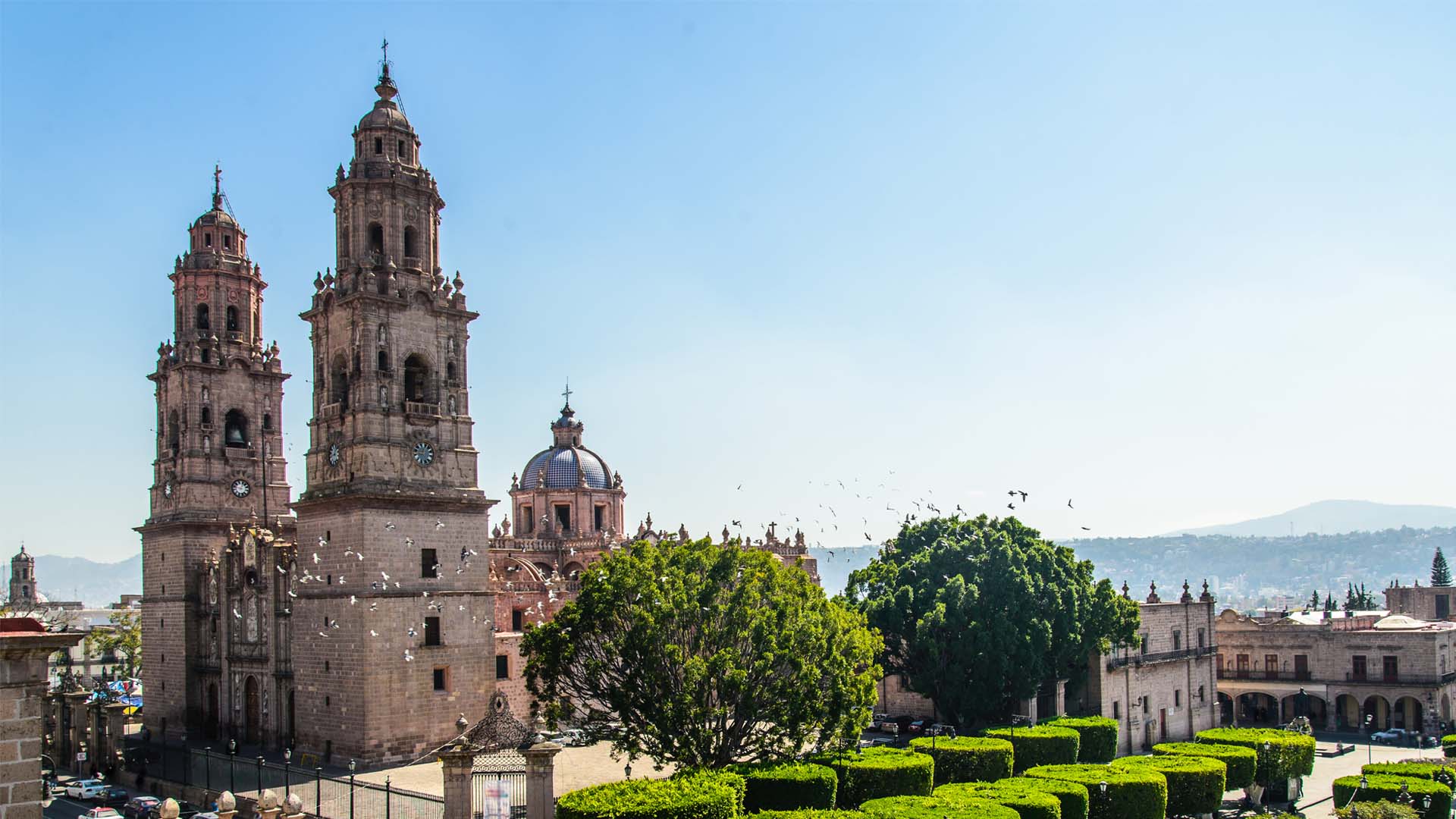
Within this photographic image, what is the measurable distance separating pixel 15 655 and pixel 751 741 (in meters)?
24.2

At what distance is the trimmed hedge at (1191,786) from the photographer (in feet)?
132

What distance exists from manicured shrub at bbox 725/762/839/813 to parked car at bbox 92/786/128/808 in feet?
79.1

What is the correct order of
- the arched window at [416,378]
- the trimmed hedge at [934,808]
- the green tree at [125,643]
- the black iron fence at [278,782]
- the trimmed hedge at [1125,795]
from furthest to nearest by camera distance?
the green tree at [125,643]
the arched window at [416,378]
the trimmed hedge at [1125,795]
the black iron fence at [278,782]
the trimmed hedge at [934,808]

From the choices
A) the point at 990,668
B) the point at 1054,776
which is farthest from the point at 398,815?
the point at 990,668

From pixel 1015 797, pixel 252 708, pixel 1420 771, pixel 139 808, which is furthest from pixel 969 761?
pixel 252 708

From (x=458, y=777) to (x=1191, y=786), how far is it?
82.0ft

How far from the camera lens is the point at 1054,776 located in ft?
125

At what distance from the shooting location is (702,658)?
3528cm

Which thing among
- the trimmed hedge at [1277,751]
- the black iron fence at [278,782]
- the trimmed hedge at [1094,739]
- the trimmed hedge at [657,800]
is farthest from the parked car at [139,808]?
the trimmed hedge at [1277,751]

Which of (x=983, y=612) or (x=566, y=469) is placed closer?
(x=983, y=612)

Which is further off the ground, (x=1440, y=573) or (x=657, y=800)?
(x=657, y=800)

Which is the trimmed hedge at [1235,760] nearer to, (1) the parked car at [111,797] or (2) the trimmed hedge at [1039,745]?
(2) the trimmed hedge at [1039,745]

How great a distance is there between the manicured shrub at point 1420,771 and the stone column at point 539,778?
3008 cm

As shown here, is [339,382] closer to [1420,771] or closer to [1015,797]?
[1015,797]
